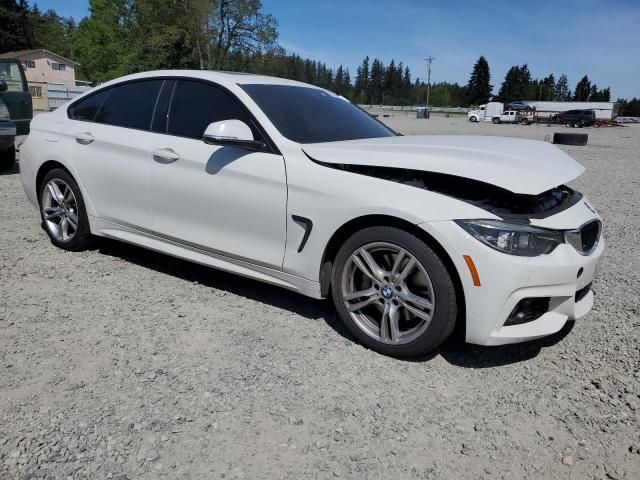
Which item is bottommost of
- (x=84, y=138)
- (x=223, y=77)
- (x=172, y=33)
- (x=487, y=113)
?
(x=487, y=113)

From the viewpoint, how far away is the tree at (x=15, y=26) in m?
60.2

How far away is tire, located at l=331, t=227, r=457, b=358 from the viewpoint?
9.43 ft

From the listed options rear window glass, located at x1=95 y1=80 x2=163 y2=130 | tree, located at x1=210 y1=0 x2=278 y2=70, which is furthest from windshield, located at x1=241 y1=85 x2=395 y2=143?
tree, located at x1=210 y1=0 x2=278 y2=70

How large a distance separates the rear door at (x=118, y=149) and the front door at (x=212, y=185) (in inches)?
5.2

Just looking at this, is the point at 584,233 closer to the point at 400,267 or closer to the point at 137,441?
the point at 400,267

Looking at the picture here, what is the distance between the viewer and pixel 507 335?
2826mm

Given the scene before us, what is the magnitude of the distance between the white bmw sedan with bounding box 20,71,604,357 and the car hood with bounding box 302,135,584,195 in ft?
0.04

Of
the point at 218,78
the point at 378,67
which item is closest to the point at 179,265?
the point at 218,78

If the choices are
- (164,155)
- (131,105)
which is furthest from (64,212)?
(164,155)

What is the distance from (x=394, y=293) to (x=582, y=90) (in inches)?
5907

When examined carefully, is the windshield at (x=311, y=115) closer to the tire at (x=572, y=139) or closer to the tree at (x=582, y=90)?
the tire at (x=572, y=139)

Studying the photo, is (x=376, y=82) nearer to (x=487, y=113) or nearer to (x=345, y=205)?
(x=487, y=113)

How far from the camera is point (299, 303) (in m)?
3.96

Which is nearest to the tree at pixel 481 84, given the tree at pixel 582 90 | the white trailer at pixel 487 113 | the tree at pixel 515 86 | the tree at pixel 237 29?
the tree at pixel 515 86
